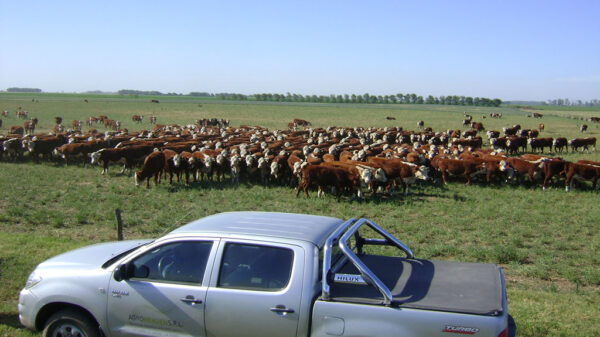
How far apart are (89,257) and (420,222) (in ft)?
29.1

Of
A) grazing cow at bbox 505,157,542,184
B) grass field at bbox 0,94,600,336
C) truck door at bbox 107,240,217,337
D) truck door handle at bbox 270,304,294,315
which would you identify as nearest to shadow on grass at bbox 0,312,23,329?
grass field at bbox 0,94,600,336

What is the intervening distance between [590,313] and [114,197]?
13.4 metres

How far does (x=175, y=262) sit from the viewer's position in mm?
4855

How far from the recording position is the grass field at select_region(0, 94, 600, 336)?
709 centimetres

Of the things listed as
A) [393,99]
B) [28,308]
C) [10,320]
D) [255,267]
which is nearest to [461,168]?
[255,267]

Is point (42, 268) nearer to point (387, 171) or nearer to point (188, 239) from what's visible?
point (188, 239)

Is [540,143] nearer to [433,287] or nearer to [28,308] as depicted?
[433,287]

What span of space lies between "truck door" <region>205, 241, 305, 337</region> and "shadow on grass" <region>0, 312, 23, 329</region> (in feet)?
10.4

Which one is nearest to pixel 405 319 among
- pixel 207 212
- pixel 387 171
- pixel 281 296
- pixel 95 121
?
pixel 281 296

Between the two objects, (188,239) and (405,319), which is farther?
(188,239)

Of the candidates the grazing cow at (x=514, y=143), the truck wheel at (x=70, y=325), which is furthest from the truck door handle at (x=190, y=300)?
the grazing cow at (x=514, y=143)

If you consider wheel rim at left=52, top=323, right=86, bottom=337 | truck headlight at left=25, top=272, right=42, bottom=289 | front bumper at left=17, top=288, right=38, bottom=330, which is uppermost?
truck headlight at left=25, top=272, right=42, bottom=289

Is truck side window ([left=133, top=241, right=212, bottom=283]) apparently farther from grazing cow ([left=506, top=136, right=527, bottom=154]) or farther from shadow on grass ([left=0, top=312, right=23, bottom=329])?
grazing cow ([left=506, top=136, right=527, bottom=154])

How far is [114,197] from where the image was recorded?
49.9 ft
